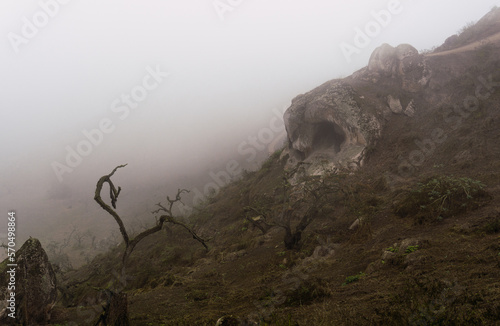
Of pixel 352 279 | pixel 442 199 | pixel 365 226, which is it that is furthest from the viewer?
pixel 365 226

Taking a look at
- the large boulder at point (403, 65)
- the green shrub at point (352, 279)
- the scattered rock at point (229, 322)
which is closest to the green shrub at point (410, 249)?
the green shrub at point (352, 279)

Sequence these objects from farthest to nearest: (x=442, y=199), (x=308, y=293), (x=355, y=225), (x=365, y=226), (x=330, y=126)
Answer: (x=330, y=126), (x=355, y=225), (x=365, y=226), (x=442, y=199), (x=308, y=293)

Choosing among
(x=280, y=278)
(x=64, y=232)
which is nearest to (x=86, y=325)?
(x=280, y=278)

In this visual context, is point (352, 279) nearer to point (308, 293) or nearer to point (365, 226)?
point (308, 293)

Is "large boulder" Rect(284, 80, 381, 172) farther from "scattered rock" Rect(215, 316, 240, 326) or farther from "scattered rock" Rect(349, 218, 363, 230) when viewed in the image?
"scattered rock" Rect(215, 316, 240, 326)

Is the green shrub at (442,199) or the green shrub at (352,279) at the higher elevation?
the green shrub at (352,279)

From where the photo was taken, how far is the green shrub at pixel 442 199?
30.9 feet

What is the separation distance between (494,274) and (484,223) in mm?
3851

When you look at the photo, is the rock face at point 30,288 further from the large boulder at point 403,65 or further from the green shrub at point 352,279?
the large boulder at point 403,65

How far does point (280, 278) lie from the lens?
875 cm

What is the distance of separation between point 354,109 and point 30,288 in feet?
73.6

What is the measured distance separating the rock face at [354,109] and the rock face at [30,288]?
18.0 m

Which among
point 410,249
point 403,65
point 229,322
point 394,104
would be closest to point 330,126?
point 394,104

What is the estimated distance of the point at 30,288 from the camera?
7797 mm
